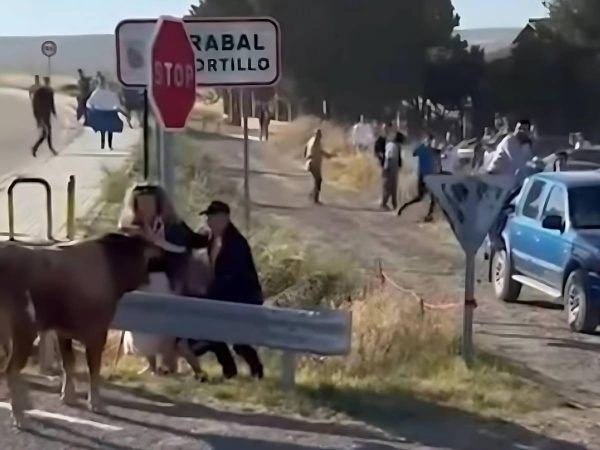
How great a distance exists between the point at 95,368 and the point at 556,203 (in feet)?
24.2

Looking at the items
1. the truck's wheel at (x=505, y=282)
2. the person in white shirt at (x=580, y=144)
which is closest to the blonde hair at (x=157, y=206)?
the truck's wheel at (x=505, y=282)

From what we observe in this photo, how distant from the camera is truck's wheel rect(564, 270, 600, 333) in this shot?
553 inches

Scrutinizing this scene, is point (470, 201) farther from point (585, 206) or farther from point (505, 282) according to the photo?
point (505, 282)

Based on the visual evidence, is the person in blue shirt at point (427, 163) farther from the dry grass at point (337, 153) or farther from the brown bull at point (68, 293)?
the brown bull at point (68, 293)

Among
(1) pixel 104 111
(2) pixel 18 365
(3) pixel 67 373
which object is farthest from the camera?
(1) pixel 104 111

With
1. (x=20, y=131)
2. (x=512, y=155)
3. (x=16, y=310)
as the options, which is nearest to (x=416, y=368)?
(x=16, y=310)

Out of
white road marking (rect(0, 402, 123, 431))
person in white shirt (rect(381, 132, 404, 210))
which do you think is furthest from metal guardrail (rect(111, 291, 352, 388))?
person in white shirt (rect(381, 132, 404, 210))

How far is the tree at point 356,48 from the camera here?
62.5 m

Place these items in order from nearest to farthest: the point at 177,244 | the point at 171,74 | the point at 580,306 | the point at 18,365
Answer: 1. the point at 18,365
2. the point at 177,244
3. the point at 171,74
4. the point at 580,306

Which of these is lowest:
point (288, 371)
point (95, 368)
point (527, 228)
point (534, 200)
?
point (288, 371)

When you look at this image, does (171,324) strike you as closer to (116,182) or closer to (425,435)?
(425,435)

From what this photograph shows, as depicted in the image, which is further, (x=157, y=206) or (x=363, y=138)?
(x=363, y=138)

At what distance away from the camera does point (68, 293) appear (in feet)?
30.4

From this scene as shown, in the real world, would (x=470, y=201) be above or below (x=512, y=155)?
above
